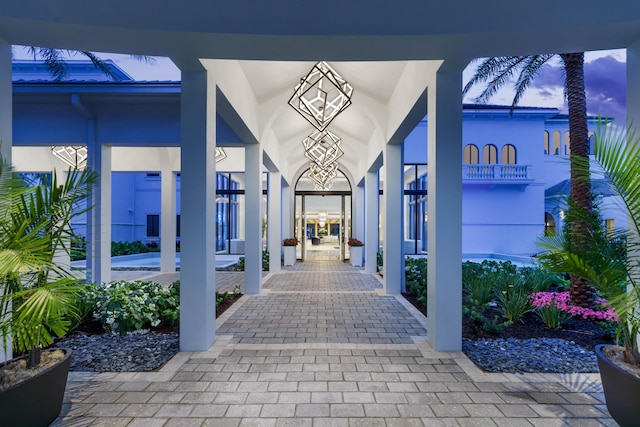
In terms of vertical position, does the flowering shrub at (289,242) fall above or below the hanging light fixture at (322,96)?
below

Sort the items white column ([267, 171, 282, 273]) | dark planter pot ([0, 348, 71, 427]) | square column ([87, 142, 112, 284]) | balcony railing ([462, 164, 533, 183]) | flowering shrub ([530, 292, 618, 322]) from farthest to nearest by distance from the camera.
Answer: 1. balcony railing ([462, 164, 533, 183])
2. white column ([267, 171, 282, 273])
3. square column ([87, 142, 112, 284])
4. flowering shrub ([530, 292, 618, 322])
5. dark planter pot ([0, 348, 71, 427])

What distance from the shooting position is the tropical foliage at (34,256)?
238 centimetres

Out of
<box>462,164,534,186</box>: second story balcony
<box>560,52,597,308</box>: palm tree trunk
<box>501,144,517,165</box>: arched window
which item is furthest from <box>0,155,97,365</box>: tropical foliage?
<box>501,144,517,165</box>: arched window

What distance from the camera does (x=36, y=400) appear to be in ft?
8.14

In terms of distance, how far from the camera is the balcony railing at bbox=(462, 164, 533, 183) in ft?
52.9

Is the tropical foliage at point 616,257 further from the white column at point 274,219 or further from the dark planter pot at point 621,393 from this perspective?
the white column at point 274,219

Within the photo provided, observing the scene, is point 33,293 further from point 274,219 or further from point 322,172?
point 322,172

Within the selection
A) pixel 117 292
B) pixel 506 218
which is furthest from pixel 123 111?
pixel 506 218

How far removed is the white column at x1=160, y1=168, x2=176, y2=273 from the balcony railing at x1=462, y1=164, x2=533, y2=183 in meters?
12.2

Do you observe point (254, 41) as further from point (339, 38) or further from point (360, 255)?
point (360, 255)

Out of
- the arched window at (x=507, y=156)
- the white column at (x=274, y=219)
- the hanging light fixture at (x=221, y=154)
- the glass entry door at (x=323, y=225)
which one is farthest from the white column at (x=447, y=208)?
the arched window at (x=507, y=156)

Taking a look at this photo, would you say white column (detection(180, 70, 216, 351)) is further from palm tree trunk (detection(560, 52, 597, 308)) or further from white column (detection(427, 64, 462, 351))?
palm tree trunk (detection(560, 52, 597, 308))

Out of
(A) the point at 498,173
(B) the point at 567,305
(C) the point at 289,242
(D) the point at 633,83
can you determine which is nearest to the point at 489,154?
(A) the point at 498,173

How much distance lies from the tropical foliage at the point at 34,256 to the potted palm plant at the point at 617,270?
12.2ft
